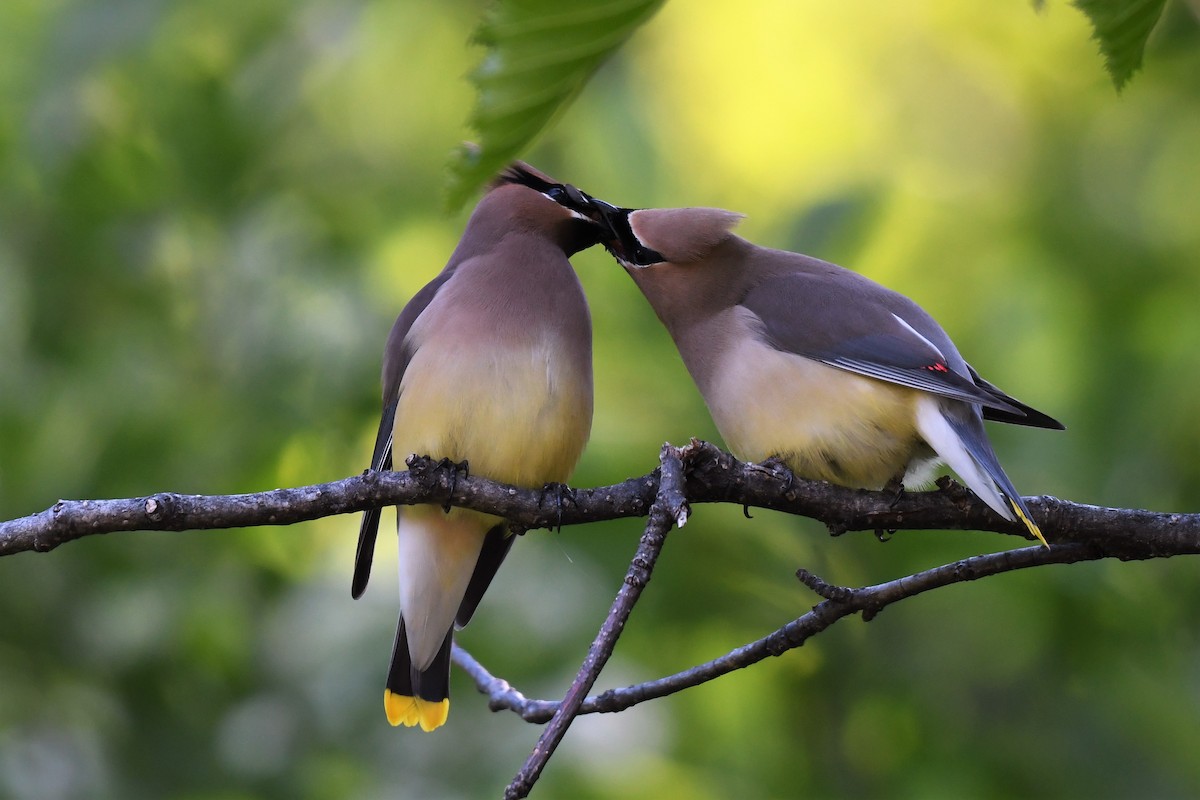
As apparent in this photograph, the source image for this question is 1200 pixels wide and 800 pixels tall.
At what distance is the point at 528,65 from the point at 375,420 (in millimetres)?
3793

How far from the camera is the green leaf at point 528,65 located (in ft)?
4.01

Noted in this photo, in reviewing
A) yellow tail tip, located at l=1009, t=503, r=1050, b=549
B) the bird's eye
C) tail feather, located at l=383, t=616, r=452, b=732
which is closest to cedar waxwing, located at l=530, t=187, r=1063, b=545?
the bird's eye

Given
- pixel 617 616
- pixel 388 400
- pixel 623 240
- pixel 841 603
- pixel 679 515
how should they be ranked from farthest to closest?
pixel 623 240
pixel 388 400
pixel 841 603
pixel 679 515
pixel 617 616

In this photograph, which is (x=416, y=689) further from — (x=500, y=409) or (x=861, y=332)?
(x=861, y=332)

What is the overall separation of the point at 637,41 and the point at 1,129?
110 inches

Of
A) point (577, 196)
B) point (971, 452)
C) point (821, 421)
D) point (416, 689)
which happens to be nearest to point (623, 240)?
point (577, 196)

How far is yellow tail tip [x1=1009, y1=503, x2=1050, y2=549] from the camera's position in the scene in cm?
263

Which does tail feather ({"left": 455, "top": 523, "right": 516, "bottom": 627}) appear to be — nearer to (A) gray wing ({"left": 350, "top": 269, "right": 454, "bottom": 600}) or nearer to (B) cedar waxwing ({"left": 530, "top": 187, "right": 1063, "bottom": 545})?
(A) gray wing ({"left": 350, "top": 269, "right": 454, "bottom": 600})

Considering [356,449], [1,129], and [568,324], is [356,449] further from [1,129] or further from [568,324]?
[1,129]

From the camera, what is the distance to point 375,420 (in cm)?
498

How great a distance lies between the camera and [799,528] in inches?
172

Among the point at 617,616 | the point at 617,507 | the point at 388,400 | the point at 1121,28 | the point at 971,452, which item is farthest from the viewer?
the point at 388,400

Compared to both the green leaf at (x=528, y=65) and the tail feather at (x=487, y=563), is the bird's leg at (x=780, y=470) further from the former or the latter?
the green leaf at (x=528, y=65)

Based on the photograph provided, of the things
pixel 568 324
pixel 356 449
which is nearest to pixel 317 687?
pixel 356 449
